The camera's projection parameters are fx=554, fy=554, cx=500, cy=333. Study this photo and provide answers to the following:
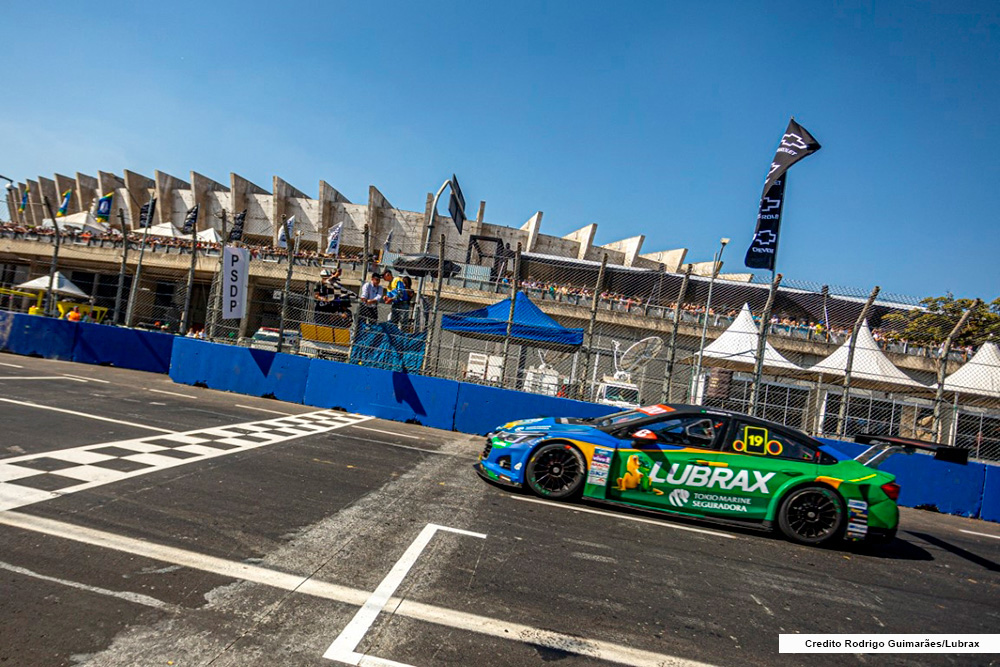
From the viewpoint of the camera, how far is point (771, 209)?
13.7 m

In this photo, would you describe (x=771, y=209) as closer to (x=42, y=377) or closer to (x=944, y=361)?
(x=944, y=361)

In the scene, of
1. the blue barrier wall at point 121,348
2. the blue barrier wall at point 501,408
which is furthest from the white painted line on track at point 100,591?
the blue barrier wall at point 121,348

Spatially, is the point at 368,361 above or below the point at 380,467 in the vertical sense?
above

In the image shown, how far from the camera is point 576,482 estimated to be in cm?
613

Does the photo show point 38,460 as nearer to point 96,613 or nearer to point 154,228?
point 96,613

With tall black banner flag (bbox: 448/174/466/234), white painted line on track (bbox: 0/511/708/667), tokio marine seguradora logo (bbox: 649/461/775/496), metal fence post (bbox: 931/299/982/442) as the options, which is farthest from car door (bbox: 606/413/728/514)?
tall black banner flag (bbox: 448/174/466/234)

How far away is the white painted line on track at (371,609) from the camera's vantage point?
8.93ft

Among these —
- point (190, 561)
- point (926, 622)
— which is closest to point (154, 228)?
point (190, 561)

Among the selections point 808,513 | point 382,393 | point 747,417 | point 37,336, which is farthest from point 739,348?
point 37,336

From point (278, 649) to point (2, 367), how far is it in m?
13.1

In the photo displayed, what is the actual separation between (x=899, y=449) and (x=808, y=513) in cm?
163

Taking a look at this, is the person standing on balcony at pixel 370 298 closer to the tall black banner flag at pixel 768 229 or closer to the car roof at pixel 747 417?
the car roof at pixel 747 417

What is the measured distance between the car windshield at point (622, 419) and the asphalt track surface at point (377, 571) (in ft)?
3.21

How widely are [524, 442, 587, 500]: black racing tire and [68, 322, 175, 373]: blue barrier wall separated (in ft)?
42.4
